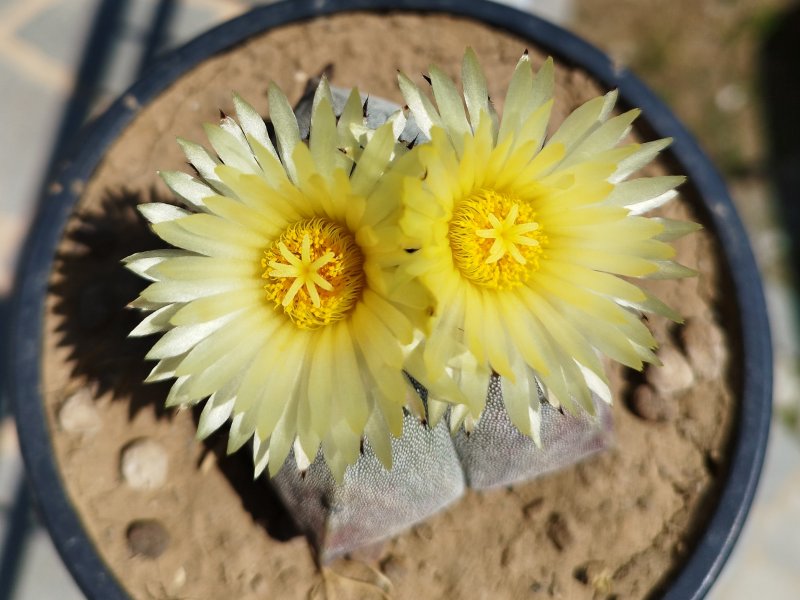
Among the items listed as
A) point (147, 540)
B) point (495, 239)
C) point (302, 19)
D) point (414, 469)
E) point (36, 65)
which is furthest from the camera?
point (36, 65)

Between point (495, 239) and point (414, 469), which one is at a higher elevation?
point (495, 239)

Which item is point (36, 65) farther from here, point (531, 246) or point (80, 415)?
point (531, 246)

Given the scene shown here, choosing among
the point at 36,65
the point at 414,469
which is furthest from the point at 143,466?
the point at 36,65

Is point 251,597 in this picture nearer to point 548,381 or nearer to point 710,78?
point 548,381

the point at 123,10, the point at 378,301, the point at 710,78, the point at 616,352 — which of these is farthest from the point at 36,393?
the point at 710,78

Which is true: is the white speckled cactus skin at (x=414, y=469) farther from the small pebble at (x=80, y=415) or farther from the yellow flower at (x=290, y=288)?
the small pebble at (x=80, y=415)

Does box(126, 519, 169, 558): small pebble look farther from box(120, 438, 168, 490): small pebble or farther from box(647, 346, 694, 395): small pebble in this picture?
box(647, 346, 694, 395): small pebble

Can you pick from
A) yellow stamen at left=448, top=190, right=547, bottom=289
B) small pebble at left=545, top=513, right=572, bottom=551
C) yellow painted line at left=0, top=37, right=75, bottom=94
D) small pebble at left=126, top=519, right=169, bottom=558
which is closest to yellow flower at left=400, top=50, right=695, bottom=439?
yellow stamen at left=448, top=190, right=547, bottom=289
